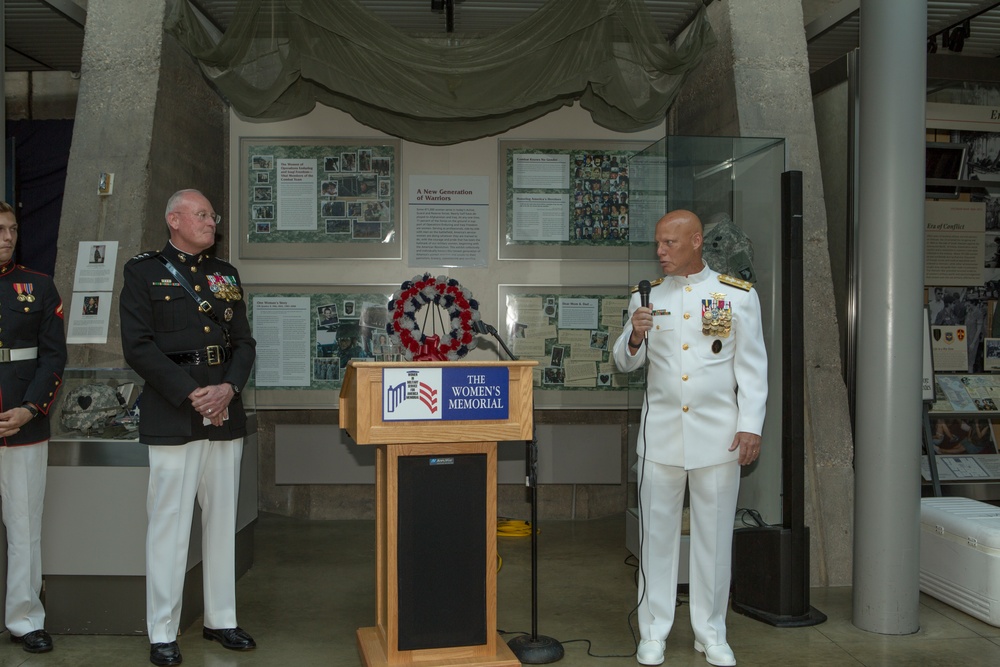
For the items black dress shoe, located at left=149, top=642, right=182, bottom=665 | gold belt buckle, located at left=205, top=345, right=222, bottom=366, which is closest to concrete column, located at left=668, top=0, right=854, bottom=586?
gold belt buckle, located at left=205, top=345, right=222, bottom=366

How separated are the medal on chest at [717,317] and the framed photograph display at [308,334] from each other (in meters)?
3.29

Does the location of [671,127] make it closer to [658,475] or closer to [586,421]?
[586,421]

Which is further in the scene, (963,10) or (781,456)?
(963,10)

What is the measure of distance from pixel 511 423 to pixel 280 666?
54.1 inches

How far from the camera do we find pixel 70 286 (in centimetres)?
498

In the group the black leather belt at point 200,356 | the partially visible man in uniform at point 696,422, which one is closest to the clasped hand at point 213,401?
the black leather belt at point 200,356

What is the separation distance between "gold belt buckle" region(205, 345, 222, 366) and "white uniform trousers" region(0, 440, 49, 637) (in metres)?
0.81

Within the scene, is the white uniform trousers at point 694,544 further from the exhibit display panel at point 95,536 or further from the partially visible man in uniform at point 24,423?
the partially visible man in uniform at point 24,423

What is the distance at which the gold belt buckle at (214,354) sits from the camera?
3.71 meters

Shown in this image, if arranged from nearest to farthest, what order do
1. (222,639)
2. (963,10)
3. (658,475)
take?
(658,475) < (222,639) < (963,10)

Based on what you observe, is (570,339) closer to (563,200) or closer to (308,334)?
(563,200)

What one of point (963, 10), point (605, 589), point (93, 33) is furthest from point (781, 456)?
point (93, 33)

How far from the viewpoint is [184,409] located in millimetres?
3592

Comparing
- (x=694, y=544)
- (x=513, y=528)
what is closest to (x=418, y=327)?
(x=694, y=544)
